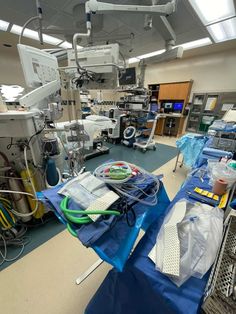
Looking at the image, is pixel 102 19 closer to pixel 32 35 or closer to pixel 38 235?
pixel 32 35

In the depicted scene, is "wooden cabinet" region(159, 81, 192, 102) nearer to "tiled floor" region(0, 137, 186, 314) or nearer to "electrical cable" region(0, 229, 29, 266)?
"tiled floor" region(0, 137, 186, 314)

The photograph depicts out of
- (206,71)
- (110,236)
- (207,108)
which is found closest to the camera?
(110,236)

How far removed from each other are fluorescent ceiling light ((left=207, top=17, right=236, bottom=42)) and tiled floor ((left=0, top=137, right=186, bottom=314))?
183 inches

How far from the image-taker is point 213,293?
1.59 feet

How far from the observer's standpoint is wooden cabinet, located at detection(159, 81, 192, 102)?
538 cm

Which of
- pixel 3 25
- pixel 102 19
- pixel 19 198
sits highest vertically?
pixel 3 25

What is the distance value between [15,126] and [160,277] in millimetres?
1387

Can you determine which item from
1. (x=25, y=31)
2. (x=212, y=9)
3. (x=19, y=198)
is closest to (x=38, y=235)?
(x=19, y=198)

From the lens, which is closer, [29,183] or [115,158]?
[29,183]

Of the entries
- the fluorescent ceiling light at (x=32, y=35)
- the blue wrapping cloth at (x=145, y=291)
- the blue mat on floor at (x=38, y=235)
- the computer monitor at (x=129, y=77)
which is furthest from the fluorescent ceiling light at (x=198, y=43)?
the blue mat on floor at (x=38, y=235)

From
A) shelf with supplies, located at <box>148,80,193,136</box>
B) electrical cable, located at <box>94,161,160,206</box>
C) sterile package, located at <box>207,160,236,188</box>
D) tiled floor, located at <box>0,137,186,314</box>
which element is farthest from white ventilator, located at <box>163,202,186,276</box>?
shelf with supplies, located at <box>148,80,193,136</box>

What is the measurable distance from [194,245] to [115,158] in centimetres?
304

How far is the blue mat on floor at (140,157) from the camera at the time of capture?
330 centimetres

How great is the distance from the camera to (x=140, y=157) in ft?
12.2
